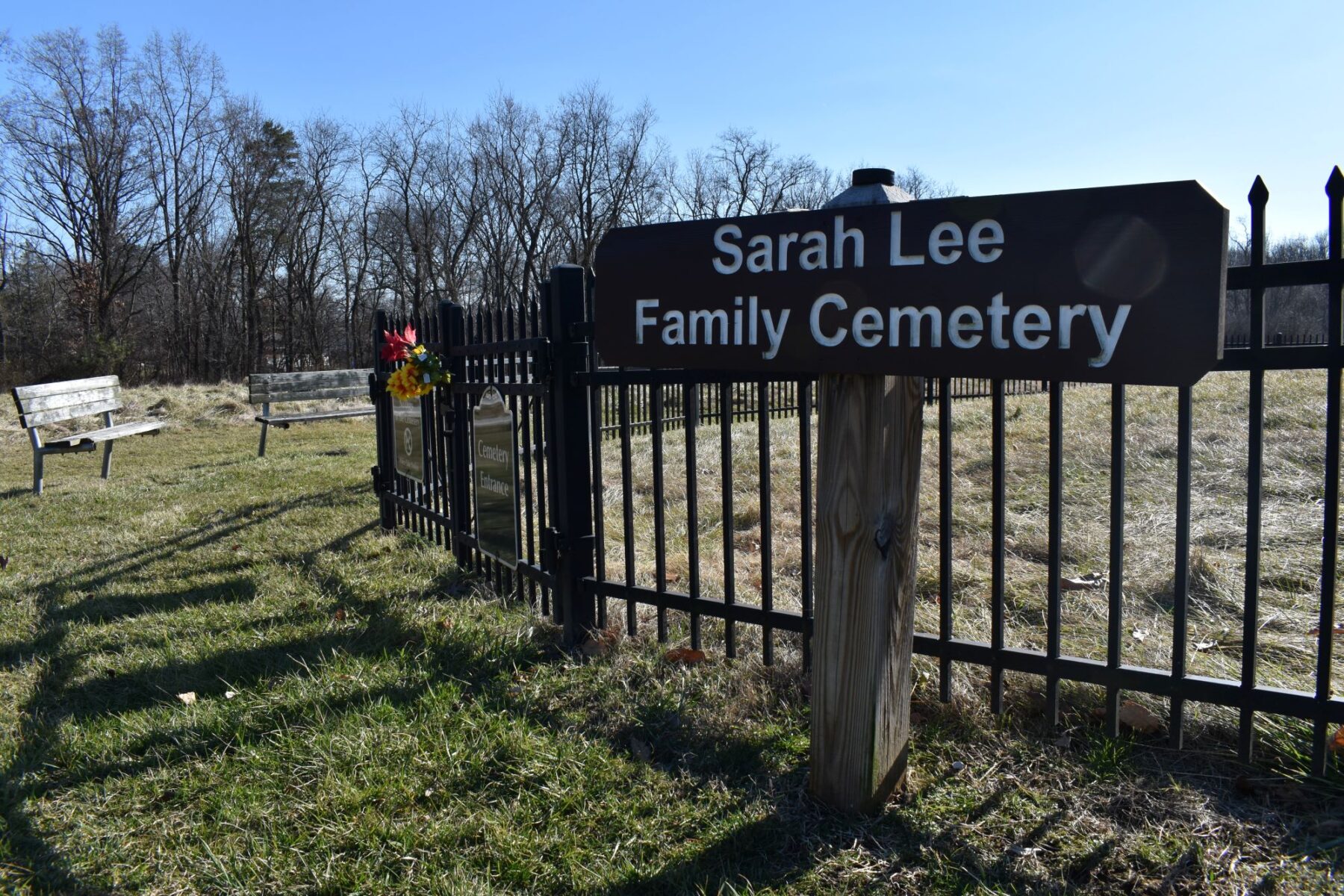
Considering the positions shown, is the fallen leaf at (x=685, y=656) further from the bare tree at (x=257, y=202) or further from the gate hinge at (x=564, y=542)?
the bare tree at (x=257, y=202)

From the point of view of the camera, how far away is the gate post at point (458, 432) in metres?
4.90

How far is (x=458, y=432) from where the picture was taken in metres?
4.95

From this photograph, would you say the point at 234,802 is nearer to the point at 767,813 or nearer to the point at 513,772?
the point at 513,772

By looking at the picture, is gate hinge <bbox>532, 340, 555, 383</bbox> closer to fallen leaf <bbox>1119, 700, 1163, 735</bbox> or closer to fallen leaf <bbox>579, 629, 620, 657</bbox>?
fallen leaf <bbox>579, 629, 620, 657</bbox>

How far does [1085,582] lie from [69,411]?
33.4ft

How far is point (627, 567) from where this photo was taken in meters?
3.64

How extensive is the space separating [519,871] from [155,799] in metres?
1.23

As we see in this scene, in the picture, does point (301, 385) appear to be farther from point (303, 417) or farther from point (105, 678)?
point (105, 678)

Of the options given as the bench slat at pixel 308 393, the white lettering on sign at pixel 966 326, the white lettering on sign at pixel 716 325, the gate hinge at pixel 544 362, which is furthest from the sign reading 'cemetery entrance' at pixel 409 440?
the bench slat at pixel 308 393

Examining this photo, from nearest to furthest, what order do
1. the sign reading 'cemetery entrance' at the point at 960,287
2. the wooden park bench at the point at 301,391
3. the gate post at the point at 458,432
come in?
the sign reading 'cemetery entrance' at the point at 960,287, the gate post at the point at 458,432, the wooden park bench at the point at 301,391

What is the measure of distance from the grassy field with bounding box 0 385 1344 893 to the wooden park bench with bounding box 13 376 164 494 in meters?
4.62

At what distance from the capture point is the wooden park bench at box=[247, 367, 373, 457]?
1159 cm

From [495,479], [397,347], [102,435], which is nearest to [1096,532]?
[495,479]

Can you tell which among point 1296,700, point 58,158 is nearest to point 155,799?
point 1296,700
